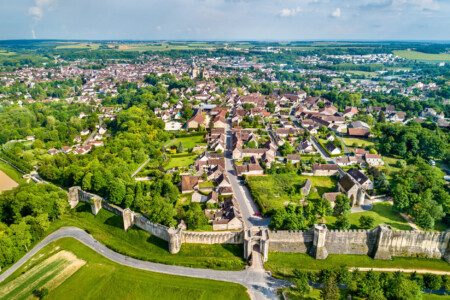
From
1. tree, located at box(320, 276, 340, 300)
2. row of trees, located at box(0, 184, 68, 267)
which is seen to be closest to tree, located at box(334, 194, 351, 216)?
tree, located at box(320, 276, 340, 300)

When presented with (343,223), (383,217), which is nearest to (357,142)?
(383,217)

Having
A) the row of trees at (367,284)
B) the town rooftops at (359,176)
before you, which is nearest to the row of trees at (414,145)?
the town rooftops at (359,176)

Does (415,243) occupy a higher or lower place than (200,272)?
higher

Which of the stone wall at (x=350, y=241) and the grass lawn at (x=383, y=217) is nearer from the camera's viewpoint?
the stone wall at (x=350, y=241)

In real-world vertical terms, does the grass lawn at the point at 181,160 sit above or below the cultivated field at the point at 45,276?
above

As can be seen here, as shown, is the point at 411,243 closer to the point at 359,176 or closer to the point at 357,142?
the point at 359,176

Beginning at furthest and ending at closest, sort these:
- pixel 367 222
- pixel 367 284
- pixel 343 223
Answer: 1. pixel 343 223
2. pixel 367 222
3. pixel 367 284

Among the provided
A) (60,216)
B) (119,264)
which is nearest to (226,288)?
(119,264)

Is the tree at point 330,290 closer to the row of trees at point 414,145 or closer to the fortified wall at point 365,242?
the fortified wall at point 365,242
